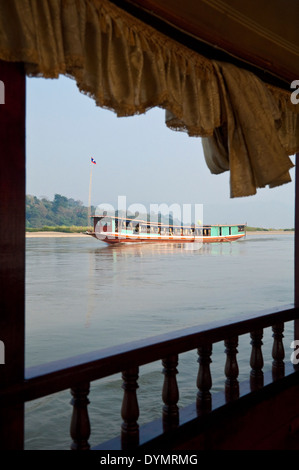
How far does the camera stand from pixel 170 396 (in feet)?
4.48

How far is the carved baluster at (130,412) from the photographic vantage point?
1233 mm

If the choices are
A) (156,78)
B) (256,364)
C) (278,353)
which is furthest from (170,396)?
(156,78)

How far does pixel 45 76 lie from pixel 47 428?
4957 mm

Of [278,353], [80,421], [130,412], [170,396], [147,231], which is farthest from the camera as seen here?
[147,231]

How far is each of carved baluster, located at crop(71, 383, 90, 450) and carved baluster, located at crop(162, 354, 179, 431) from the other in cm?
28

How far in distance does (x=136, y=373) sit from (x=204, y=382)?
35 cm

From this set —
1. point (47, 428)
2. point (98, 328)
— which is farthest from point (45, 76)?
point (98, 328)

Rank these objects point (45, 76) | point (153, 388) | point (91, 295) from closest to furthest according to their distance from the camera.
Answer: point (45, 76), point (153, 388), point (91, 295)

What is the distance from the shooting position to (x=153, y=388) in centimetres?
650

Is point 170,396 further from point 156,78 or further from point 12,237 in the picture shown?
point 156,78

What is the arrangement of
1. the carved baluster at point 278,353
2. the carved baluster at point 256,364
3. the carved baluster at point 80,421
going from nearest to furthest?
the carved baluster at point 80,421, the carved baluster at point 256,364, the carved baluster at point 278,353

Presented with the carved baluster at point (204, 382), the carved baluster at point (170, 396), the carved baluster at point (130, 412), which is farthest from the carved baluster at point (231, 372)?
the carved baluster at point (130, 412)

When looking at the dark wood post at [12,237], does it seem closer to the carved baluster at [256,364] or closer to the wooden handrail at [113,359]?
the wooden handrail at [113,359]
